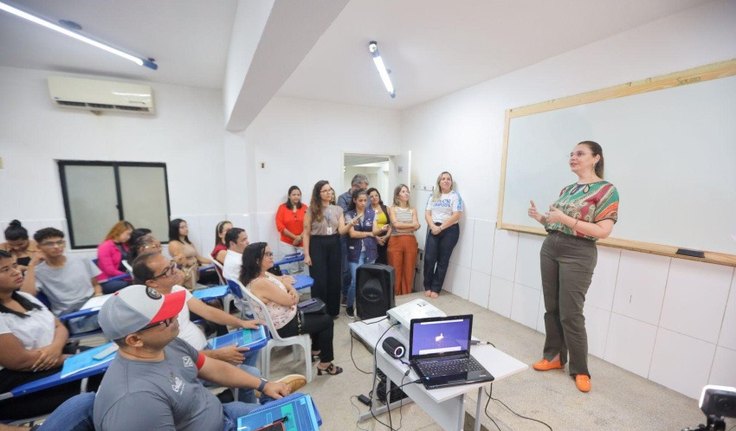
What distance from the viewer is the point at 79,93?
131 inches

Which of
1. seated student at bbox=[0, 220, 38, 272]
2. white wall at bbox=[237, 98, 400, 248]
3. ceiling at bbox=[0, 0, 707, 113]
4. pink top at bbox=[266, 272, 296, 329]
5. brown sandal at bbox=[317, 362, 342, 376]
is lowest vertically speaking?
brown sandal at bbox=[317, 362, 342, 376]

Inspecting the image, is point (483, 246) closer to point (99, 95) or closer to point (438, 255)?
point (438, 255)

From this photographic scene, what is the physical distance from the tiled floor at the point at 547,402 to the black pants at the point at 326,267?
28.9 inches

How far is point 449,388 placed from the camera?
1.27 m

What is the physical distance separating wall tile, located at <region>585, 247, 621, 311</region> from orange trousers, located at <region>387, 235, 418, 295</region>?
6.73 feet

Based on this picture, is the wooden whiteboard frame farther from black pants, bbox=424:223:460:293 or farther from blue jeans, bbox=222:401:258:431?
blue jeans, bbox=222:401:258:431

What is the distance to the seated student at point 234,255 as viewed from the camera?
2355mm

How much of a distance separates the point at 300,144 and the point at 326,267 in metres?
2.12

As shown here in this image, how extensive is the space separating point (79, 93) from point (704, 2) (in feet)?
19.1

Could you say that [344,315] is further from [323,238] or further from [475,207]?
[475,207]

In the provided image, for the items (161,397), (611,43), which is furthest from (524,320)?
(161,397)

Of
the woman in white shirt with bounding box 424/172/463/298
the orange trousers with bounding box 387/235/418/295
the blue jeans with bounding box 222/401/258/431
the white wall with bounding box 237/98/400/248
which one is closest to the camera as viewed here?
the blue jeans with bounding box 222/401/258/431

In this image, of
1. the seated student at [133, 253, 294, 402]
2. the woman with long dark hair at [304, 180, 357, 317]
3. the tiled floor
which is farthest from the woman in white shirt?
the seated student at [133, 253, 294, 402]

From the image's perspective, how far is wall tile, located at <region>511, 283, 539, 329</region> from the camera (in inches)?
118
